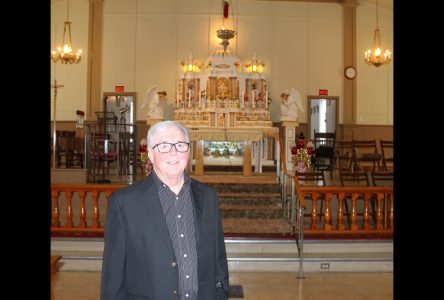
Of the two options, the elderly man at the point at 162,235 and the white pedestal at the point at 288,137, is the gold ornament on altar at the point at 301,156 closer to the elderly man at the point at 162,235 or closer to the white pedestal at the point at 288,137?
the white pedestal at the point at 288,137

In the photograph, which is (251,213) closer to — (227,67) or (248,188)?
(248,188)

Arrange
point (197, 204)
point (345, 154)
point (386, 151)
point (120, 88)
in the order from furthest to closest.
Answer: point (386, 151) → point (120, 88) → point (345, 154) → point (197, 204)

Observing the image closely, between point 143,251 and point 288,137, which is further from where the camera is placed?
point 288,137

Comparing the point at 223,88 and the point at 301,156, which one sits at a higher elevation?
the point at 223,88

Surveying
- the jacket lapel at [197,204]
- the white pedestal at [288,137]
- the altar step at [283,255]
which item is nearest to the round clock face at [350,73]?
the white pedestal at [288,137]

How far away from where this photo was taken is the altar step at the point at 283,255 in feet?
19.7

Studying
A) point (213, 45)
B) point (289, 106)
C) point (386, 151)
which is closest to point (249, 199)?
point (289, 106)

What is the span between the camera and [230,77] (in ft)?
37.2

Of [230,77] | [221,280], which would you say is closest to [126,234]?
[221,280]

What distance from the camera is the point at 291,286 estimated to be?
A: 213 inches

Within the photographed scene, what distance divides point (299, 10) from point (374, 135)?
14.0 ft

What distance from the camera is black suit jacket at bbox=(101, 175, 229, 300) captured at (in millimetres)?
2115

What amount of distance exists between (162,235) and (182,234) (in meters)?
0.09

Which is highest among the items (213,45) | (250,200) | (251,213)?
(213,45)
